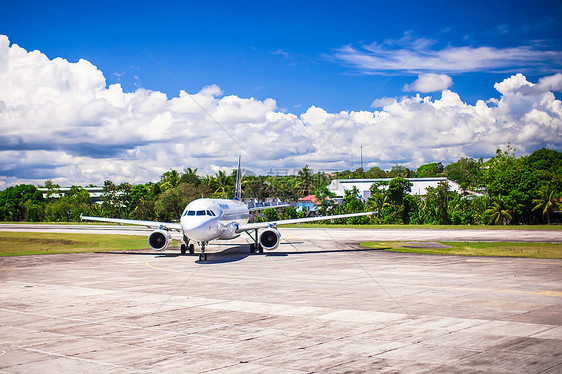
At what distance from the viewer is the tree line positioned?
7894 centimetres

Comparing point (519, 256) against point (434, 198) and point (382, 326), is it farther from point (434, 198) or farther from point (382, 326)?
point (434, 198)

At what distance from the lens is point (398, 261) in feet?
98.6

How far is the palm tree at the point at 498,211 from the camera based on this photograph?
7862cm

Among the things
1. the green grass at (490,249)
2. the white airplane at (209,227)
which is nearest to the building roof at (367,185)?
the green grass at (490,249)

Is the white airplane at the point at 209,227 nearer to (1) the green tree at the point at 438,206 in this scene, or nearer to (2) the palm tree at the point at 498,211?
(1) the green tree at the point at 438,206

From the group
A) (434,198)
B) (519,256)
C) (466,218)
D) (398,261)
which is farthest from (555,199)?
(398,261)

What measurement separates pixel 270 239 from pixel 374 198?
62.9 m

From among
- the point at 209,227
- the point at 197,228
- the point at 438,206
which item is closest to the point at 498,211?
the point at 438,206

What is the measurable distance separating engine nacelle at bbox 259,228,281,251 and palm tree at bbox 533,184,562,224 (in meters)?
57.7

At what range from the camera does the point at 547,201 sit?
75875 millimetres

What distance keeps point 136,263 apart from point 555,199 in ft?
232

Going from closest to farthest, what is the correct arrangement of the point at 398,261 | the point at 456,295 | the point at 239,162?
the point at 456,295 → the point at 398,261 → the point at 239,162

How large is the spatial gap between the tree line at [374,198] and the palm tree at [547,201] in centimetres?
16

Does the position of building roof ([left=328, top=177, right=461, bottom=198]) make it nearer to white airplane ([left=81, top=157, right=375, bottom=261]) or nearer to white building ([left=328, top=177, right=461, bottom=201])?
white building ([left=328, top=177, right=461, bottom=201])
